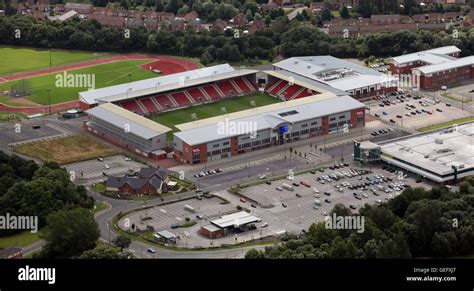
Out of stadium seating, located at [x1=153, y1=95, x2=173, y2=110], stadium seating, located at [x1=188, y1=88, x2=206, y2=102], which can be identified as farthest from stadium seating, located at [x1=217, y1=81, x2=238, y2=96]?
stadium seating, located at [x1=153, y1=95, x2=173, y2=110]

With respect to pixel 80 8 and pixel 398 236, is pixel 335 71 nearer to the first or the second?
pixel 398 236

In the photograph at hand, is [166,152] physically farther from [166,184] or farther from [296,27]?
[296,27]

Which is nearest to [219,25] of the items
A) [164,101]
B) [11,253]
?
[164,101]

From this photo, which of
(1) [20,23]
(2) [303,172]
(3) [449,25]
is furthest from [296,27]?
(2) [303,172]

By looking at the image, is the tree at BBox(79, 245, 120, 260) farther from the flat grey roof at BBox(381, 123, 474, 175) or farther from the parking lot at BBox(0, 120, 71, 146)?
the parking lot at BBox(0, 120, 71, 146)

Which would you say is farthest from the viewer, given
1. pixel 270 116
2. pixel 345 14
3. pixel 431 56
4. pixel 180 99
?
pixel 345 14

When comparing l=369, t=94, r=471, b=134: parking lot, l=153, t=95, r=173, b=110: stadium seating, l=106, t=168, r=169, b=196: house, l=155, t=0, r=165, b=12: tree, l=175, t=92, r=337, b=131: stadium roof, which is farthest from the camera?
l=155, t=0, r=165, b=12: tree

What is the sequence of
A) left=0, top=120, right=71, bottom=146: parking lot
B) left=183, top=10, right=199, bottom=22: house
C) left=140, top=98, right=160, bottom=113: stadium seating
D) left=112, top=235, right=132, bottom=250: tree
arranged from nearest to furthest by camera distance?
left=112, top=235, right=132, bottom=250: tree → left=0, top=120, right=71, bottom=146: parking lot → left=140, top=98, right=160, bottom=113: stadium seating → left=183, top=10, right=199, bottom=22: house
